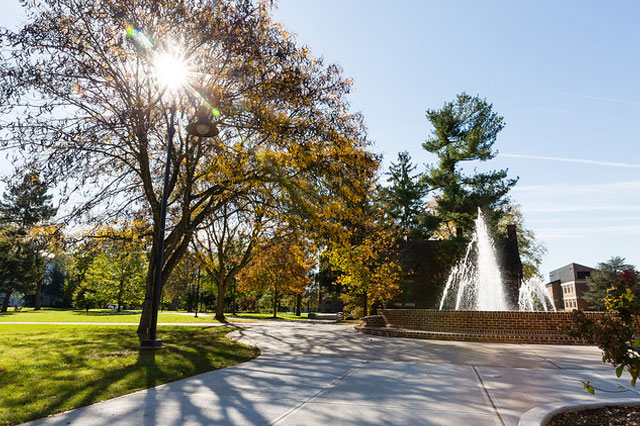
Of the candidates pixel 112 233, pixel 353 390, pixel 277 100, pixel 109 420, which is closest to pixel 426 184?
pixel 277 100

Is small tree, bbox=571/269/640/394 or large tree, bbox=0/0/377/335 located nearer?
small tree, bbox=571/269/640/394

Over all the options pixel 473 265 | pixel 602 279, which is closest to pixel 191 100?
pixel 473 265

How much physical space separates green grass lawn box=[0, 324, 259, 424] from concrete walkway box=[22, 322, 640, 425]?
1.50ft

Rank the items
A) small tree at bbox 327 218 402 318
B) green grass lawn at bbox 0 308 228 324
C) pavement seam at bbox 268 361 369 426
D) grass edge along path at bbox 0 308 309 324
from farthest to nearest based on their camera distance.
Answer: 1. green grass lawn at bbox 0 308 228 324
2. grass edge along path at bbox 0 308 309 324
3. small tree at bbox 327 218 402 318
4. pavement seam at bbox 268 361 369 426

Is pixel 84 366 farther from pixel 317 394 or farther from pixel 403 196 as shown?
pixel 403 196

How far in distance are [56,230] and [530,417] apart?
14.5 meters

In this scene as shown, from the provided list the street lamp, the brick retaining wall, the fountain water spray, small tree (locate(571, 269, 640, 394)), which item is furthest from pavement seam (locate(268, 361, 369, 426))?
the fountain water spray

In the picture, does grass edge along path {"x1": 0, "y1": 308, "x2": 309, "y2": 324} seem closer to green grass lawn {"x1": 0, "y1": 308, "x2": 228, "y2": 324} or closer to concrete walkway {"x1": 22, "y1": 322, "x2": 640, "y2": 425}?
green grass lawn {"x1": 0, "y1": 308, "x2": 228, "y2": 324}

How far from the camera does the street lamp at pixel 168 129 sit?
1036 centimetres

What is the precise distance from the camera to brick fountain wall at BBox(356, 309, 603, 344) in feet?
41.3

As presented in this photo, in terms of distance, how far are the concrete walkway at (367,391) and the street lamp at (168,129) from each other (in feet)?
10.8

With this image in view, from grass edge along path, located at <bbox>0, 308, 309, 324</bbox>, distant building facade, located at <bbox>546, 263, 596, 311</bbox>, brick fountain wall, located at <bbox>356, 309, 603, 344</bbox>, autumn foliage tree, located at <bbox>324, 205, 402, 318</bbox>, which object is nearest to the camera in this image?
brick fountain wall, located at <bbox>356, 309, 603, 344</bbox>

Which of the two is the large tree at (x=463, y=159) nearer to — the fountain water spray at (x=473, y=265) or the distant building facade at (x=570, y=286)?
the fountain water spray at (x=473, y=265)

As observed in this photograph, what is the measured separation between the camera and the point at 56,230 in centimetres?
1345
